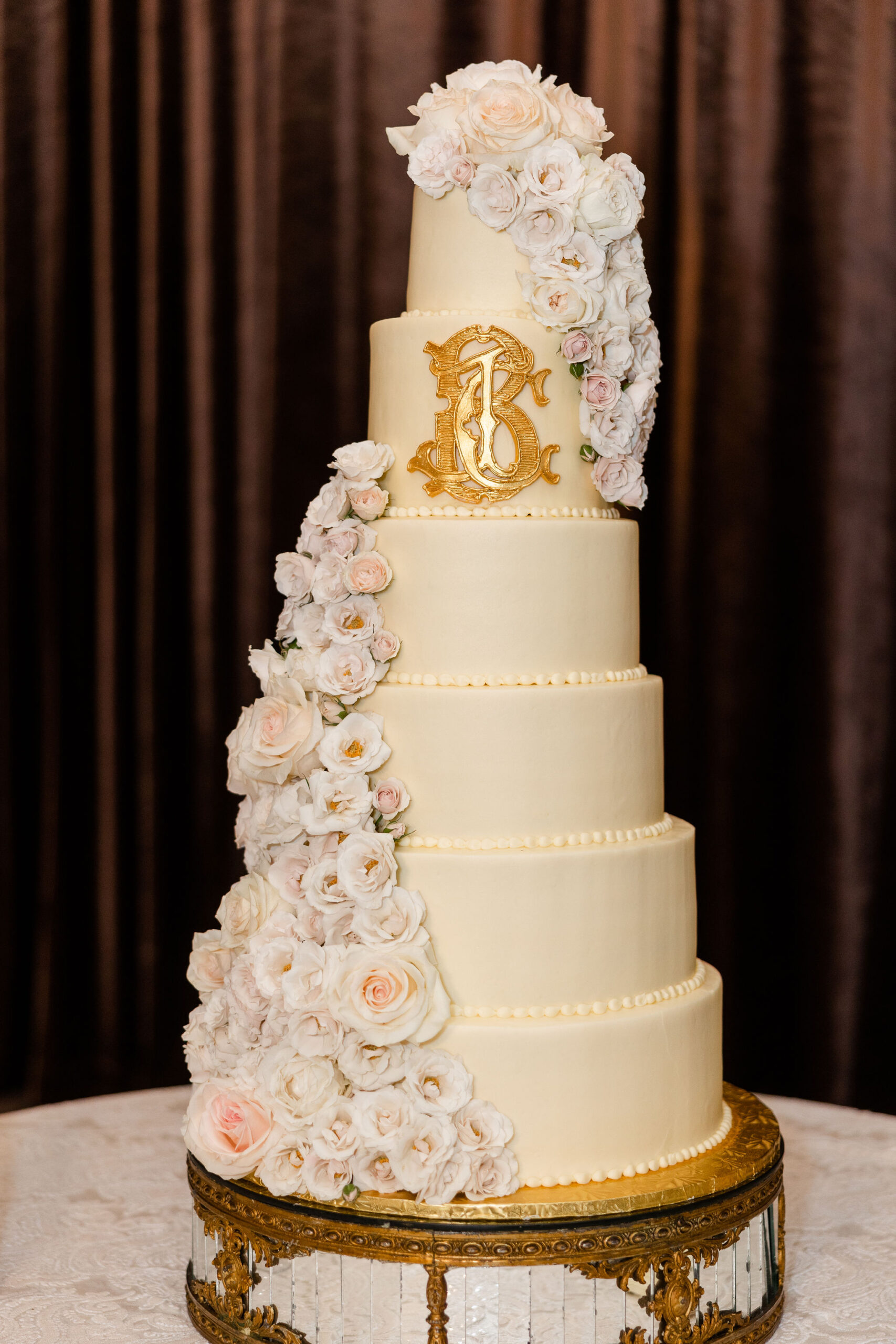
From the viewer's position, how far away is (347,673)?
2.53m

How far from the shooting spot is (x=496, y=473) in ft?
8.40

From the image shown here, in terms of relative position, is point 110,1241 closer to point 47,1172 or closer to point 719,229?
point 47,1172

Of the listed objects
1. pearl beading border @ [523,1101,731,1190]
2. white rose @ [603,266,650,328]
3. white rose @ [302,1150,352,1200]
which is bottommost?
pearl beading border @ [523,1101,731,1190]

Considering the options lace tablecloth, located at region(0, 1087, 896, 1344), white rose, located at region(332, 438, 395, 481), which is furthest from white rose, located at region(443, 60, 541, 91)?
lace tablecloth, located at region(0, 1087, 896, 1344)

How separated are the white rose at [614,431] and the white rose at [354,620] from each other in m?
0.47

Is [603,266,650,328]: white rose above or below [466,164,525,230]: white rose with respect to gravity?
below

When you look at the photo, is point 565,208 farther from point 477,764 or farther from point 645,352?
point 477,764

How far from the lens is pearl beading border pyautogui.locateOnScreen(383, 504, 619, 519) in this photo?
2559mm

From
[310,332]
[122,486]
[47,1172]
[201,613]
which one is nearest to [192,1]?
[310,332]

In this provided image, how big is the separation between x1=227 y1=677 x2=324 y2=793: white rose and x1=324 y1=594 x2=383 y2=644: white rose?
116 mm

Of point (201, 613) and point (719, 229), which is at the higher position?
point (719, 229)

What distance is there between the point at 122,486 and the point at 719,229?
182 cm

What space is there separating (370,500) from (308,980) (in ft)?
2.64

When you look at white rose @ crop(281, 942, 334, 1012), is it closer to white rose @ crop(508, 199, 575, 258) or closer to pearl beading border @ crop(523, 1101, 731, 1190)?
pearl beading border @ crop(523, 1101, 731, 1190)
